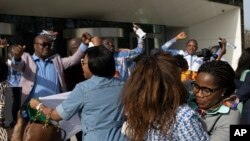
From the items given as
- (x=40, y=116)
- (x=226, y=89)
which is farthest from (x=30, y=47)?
(x=226, y=89)

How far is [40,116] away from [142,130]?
151cm

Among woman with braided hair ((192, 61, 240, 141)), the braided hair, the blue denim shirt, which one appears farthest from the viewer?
the blue denim shirt

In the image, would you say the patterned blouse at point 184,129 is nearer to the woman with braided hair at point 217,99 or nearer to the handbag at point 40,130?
the woman with braided hair at point 217,99

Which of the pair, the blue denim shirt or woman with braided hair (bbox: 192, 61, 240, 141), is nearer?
woman with braided hair (bbox: 192, 61, 240, 141)

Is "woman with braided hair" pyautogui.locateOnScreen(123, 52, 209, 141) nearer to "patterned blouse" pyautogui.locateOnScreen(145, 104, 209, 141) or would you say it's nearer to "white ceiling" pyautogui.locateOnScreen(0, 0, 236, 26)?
"patterned blouse" pyautogui.locateOnScreen(145, 104, 209, 141)

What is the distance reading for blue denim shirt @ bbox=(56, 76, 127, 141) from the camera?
10.8 feet

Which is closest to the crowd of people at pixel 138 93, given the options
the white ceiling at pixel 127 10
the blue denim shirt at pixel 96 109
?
the blue denim shirt at pixel 96 109

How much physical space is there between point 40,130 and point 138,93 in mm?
1599

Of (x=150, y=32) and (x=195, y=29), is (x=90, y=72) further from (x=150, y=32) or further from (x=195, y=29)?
(x=195, y=29)

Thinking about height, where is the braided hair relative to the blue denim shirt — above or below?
above

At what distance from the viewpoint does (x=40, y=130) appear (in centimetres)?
363

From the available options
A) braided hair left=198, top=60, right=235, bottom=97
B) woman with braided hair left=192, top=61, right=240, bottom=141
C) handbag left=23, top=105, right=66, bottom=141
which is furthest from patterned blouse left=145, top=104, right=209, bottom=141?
handbag left=23, top=105, right=66, bottom=141

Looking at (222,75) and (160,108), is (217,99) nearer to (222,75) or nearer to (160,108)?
(222,75)

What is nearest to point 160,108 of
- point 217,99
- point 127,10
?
point 217,99
